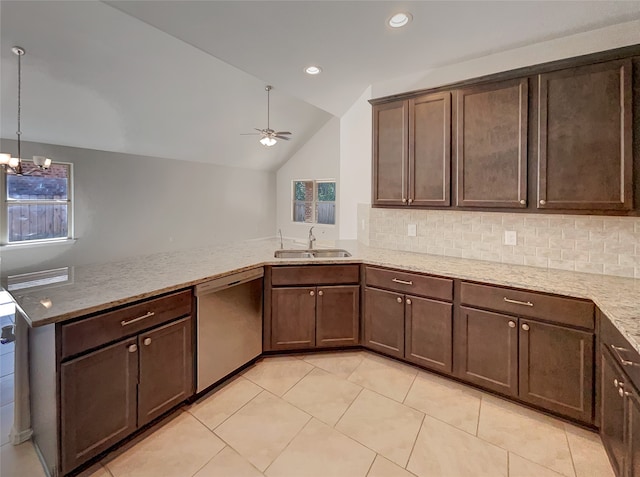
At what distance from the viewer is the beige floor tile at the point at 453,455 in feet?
5.09

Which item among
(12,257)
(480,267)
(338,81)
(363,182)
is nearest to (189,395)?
(480,267)

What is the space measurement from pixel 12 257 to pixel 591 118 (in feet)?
22.6

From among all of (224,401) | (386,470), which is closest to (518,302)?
(386,470)

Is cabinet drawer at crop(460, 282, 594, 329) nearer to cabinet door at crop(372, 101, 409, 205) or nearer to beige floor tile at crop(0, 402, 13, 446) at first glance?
cabinet door at crop(372, 101, 409, 205)

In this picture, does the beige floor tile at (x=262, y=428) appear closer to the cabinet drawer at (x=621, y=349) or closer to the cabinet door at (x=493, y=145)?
the cabinet drawer at (x=621, y=349)

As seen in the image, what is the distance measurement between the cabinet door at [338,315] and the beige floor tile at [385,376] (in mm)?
245

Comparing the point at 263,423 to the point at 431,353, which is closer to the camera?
the point at 263,423

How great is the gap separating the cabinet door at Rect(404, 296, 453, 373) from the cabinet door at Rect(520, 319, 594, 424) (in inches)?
18.2

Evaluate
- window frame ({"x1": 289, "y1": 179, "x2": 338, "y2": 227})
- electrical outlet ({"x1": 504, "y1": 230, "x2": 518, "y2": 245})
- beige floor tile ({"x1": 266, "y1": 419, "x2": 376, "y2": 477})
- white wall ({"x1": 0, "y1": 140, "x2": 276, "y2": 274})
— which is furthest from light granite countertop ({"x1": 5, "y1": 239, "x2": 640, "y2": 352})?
window frame ({"x1": 289, "y1": 179, "x2": 338, "y2": 227})

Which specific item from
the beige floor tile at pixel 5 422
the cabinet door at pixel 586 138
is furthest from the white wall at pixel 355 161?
the beige floor tile at pixel 5 422

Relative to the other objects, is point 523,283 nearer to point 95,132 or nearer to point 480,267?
point 480,267

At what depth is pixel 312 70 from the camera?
2740 mm

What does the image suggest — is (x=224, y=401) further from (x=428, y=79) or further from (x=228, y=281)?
(x=428, y=79)

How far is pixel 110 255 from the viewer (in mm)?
5754
